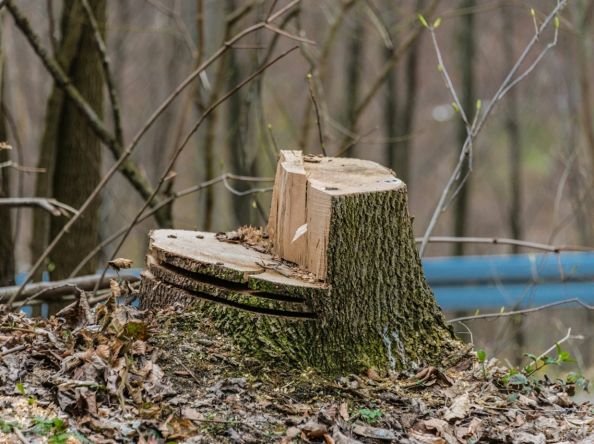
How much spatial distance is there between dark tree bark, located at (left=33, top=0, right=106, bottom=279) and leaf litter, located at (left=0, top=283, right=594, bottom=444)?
2864mm

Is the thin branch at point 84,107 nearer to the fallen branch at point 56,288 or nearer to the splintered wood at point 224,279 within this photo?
the fallen branch at point 56,288

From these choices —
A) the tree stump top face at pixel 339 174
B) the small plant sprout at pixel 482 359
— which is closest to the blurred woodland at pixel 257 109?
the tree stump top face at pixel 339 174

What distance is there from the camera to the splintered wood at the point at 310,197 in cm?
347

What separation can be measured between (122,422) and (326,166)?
168 centimetres

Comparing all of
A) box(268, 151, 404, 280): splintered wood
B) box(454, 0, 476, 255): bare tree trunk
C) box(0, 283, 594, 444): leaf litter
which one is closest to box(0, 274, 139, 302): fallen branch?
box(0, 283, 594, 444): leaf litter

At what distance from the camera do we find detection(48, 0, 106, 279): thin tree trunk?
6449 millimetres

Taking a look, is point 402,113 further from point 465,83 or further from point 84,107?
point 84,107

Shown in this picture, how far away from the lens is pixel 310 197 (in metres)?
3.59

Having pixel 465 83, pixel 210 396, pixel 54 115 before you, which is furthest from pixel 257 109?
pixel 465 83

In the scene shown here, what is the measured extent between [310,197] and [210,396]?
0.96 m

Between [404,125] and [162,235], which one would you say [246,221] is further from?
[162,235]

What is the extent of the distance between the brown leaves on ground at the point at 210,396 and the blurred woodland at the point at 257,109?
1372 millimetres

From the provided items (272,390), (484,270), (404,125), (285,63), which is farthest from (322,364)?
(285,63)

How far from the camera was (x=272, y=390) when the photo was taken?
329 centimetres
